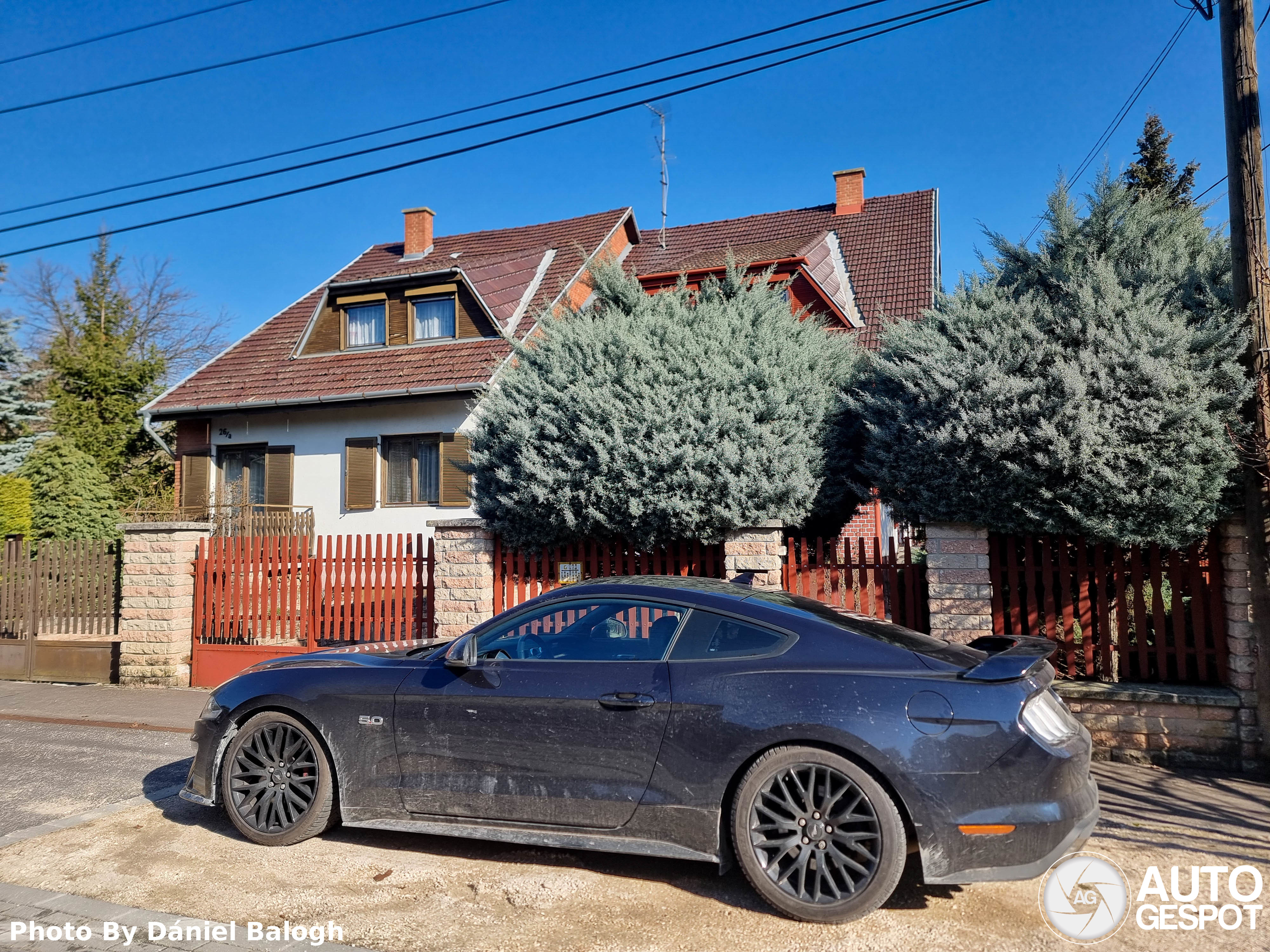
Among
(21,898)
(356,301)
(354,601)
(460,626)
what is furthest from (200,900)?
(356,301)

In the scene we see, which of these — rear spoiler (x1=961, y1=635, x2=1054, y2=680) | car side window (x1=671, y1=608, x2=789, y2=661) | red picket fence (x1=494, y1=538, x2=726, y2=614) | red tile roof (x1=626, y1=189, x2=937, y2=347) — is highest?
red tile roof (x1=626, y1=189, x2=937, y2=347)

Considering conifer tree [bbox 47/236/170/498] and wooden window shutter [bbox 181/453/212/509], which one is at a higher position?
conifer tree [bbox 47/236/170/498]

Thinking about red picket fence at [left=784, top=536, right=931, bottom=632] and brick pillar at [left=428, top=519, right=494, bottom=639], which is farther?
brick pillar at [left=428, top=519, right=494, bottom=639]

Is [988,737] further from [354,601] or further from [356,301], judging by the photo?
[356,301]

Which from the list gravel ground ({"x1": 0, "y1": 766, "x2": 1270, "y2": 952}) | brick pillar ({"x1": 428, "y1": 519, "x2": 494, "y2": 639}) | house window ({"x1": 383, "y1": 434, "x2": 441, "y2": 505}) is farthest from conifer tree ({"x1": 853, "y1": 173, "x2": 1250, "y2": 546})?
house window ({"x1": 383, "y1": 434, "x2": 441, "y2": 505})

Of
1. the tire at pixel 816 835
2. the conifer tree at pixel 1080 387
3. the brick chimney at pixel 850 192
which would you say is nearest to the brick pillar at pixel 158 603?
the conifer tree at pixel 1080 387

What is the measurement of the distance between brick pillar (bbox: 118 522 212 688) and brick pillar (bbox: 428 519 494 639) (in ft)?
11.4

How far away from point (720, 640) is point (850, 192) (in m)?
21.5

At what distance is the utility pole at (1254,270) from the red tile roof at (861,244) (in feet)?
37.0

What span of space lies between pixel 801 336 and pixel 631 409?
1999 millimetres

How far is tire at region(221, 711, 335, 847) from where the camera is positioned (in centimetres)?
457

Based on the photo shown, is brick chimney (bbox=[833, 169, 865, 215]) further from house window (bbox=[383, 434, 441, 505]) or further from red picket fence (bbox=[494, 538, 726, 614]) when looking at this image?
red picket fence (bbox=[494, 538, 726, 614])

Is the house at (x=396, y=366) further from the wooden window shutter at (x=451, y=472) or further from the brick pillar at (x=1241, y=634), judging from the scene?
the brick pillar at (x=1241, y=634)

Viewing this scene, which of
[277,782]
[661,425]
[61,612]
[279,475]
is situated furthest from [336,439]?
[277,782]
